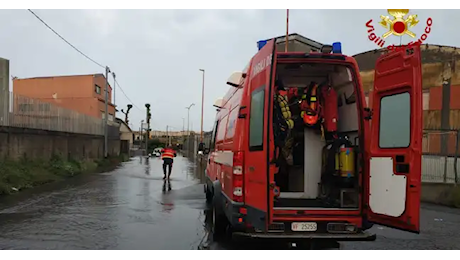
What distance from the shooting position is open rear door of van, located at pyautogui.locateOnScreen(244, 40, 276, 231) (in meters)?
4.48

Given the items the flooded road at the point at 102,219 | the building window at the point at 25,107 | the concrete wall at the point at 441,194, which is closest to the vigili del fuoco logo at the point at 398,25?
the flooded road at the point at 102,219

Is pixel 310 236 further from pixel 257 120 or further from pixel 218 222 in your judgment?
pixel 218 222

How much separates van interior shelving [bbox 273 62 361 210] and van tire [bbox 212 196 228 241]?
96cm

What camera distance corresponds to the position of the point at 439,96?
77.0 feet

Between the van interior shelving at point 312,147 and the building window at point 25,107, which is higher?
the building window at point 25,107

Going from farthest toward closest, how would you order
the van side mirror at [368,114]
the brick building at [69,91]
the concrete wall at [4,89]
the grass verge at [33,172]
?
the brick building at [69,91] → the concrete wall at [4,89] → the grass verge at [33,172] → the van side mirror at [368,114]

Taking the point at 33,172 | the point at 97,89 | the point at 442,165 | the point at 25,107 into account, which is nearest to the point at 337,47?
the point at 442,165

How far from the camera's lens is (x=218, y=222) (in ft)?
20.2

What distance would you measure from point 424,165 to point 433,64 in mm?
13709

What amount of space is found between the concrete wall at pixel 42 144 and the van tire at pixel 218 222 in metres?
10.8

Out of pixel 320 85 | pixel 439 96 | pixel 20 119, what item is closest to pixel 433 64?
pixel 439 96

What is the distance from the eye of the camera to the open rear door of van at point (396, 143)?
4.25m

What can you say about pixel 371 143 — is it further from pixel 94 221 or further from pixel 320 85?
pixel 94 221

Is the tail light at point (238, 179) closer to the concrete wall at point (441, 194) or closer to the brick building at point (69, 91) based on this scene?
the concrete wall at point (441, 194)
